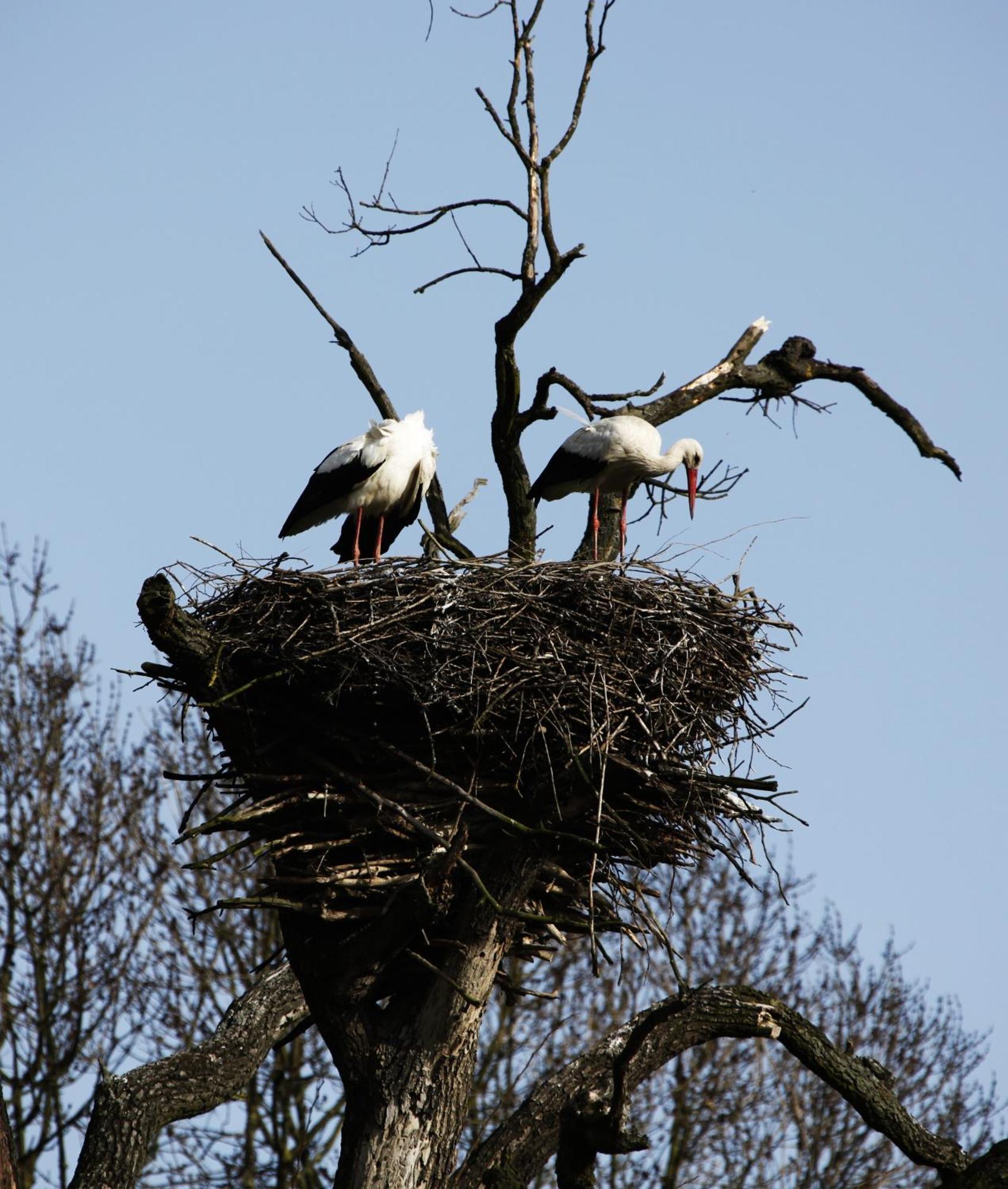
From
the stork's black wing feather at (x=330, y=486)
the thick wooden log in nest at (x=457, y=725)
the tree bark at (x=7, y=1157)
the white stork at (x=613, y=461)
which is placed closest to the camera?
the tree bark at (x=7, y=1157)

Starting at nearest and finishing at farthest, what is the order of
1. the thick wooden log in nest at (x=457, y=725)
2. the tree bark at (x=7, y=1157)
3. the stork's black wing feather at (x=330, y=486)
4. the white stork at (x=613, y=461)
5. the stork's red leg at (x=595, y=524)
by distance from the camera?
1. the tree bark at (x=7, y=1157)
2. the thick wooden log in nest at (x=457, y=725)
3. the stork's red leg at (x=595, y=524)
4. the stork's black wing feather at (x=330, y=486)
5. the white stork at (x=613, y=461)

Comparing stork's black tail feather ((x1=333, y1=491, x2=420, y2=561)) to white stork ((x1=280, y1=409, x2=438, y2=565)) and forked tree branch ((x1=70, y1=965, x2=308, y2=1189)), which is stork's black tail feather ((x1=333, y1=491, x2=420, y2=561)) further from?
forked tree branch ((x1=70, y1=965, x2=308, y2=1189))

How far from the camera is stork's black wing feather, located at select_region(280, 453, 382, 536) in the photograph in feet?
29.1

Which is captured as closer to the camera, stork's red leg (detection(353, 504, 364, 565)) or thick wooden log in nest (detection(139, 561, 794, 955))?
thick wooden log in nest (detection(139, 561, 794, 955))

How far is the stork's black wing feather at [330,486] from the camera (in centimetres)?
888

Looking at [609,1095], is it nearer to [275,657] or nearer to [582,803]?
[582,803]

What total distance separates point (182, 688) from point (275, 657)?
1.31 feet

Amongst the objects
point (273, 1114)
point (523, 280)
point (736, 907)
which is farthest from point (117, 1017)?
point (523, 280)

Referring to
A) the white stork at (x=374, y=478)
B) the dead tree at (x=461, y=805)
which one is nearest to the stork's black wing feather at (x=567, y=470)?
the white stork at (x=374, y=478)

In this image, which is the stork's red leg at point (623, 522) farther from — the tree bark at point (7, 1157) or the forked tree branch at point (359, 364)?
the tree bark at point (7, 1157)

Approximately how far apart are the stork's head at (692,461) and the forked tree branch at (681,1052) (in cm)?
403

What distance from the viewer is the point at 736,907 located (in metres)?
16.9

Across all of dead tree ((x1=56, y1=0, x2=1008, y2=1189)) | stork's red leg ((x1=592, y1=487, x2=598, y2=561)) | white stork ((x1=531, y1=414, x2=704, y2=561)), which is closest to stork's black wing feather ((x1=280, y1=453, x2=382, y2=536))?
white stork ((x1=531, y1=414, x2=704, y2=561))

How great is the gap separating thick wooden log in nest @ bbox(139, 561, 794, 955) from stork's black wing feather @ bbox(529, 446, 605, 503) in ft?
9.48
